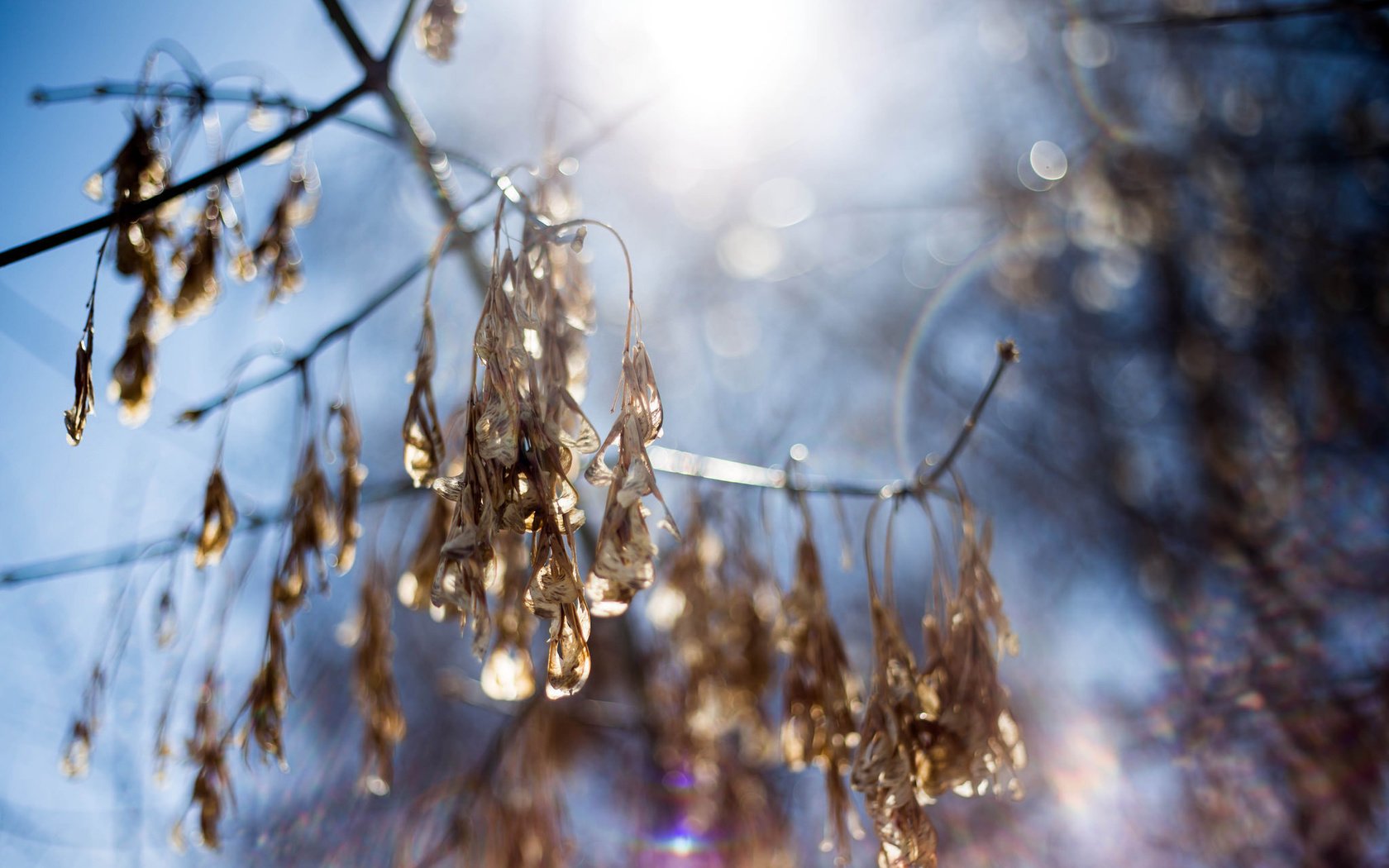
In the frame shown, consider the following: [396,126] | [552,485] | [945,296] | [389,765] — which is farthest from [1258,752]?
[396,126]

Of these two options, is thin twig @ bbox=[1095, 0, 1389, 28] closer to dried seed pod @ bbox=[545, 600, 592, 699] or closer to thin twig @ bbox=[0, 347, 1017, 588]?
thin twig @ bbox=[0, 347, 1017, 588]

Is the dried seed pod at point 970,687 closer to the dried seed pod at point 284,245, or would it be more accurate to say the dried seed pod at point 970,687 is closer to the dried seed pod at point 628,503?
the dried seed pod at point 628,503

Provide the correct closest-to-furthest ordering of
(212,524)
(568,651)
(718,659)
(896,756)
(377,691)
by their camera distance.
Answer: (568,651), (896,756), (212,524), (377,691), (718,659)

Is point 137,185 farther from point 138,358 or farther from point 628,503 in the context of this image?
point 628,503

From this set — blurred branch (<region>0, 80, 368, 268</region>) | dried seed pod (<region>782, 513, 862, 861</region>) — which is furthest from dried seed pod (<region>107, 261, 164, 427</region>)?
dried seed pod (<region>782, 513, 862, 861</region>)

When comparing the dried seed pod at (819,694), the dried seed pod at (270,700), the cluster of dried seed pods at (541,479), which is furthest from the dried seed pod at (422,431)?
the dried seed pod at (819,694)

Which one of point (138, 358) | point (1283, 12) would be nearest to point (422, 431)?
point (138, 358)
